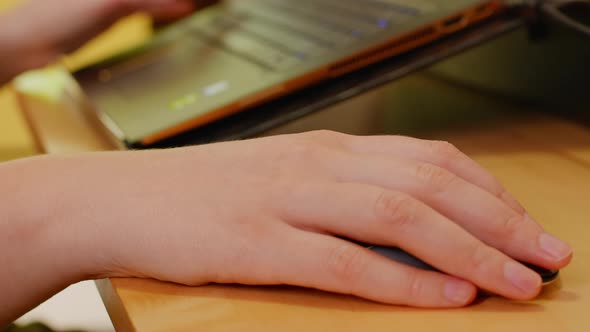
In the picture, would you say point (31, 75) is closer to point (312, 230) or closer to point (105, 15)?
point (105, 15)

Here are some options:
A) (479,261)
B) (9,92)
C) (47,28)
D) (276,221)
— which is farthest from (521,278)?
(9,92)

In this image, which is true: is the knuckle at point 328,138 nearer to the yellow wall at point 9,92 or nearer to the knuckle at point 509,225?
the knuckle at point 509,225

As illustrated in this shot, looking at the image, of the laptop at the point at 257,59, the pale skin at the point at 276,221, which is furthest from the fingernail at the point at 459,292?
the laptop at the point at 257,59

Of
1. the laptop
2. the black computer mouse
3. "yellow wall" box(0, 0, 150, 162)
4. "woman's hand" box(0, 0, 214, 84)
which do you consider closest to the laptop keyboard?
the laptop

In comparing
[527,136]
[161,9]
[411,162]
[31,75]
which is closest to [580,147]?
[527,136]

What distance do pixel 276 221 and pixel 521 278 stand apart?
0.46 feet

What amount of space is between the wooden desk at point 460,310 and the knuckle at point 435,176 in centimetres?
7

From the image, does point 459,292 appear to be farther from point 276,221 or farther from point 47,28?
point 47,28

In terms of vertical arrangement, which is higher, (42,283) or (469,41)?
(469,41)

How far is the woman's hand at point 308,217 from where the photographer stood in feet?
1.12

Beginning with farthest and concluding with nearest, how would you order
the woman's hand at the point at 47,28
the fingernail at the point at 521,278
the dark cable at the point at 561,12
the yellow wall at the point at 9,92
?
the yellow wall at the point at 9,92
the woman's hand at the point at 47,28
the dark cable at the point at 561,12
the fingernail at the point at 521,278

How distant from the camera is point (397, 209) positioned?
1.14 feet

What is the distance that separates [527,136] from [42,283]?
414mm

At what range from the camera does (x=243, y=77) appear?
563 mm
